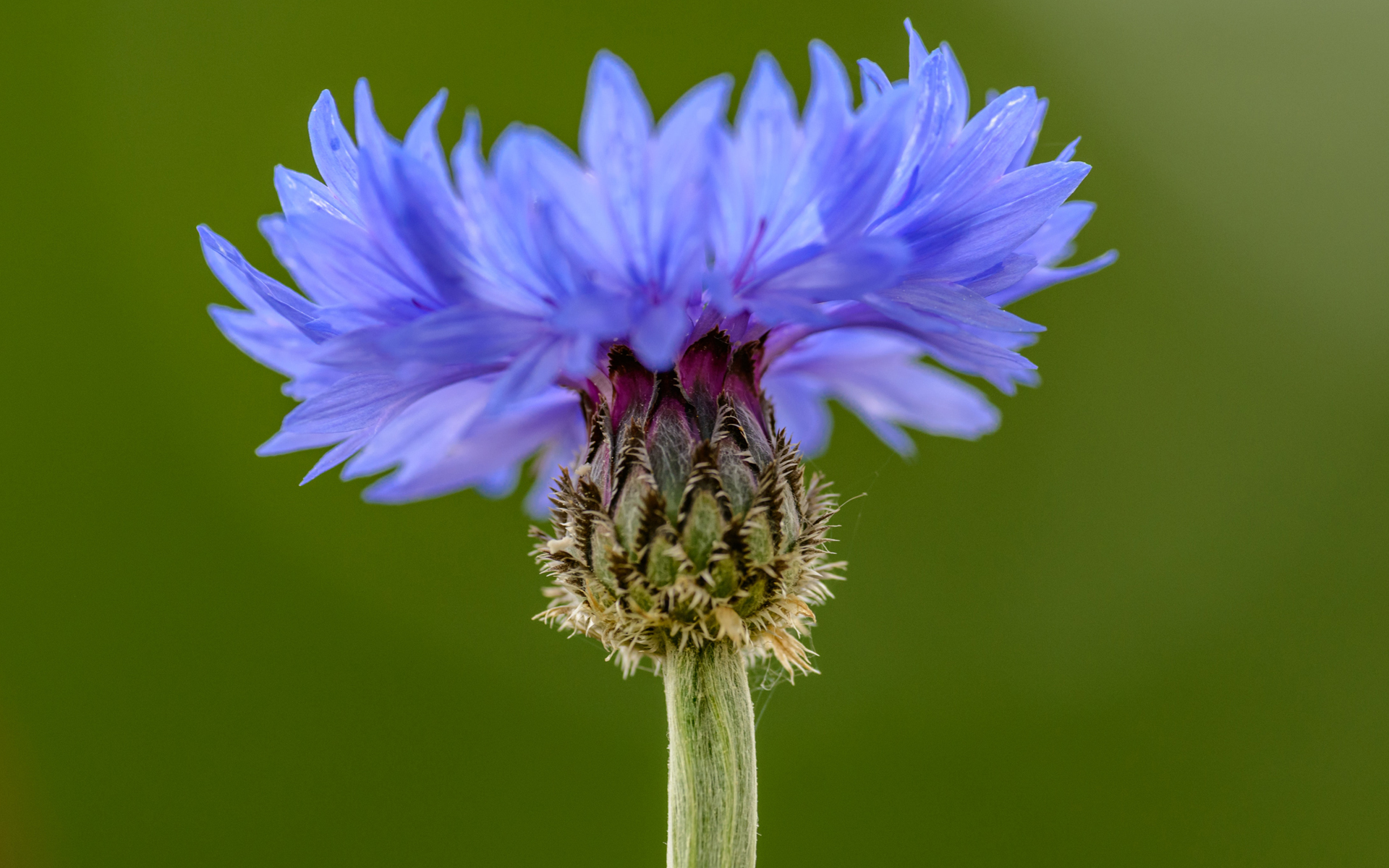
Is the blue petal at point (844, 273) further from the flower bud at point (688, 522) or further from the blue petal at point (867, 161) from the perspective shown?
the flower bud at point (688, 522)

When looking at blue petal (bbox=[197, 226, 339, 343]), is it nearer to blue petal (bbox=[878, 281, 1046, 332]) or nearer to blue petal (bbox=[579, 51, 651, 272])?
blue petal (bbox=[579, 51, 651, 272])

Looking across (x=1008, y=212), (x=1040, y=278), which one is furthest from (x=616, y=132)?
(x=1040, y=278)

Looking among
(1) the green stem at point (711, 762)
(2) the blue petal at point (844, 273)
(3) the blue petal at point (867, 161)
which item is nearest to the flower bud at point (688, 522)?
(1) the green stem at point (711, 762)

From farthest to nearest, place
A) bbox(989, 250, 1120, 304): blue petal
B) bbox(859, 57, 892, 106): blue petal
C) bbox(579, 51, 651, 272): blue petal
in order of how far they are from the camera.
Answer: bbox(989, 250, 1120, 304): blue petal
bbox(859, 57, 892, 106): blue petal
bbox(579, 51, 651, 272): blue petal

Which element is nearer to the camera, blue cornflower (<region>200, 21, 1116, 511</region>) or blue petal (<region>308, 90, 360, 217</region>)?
blue cornflower (<region>200, 21, 1116, 511</region>)

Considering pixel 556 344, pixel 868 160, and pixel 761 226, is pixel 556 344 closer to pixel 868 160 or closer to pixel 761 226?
pixel 761 226

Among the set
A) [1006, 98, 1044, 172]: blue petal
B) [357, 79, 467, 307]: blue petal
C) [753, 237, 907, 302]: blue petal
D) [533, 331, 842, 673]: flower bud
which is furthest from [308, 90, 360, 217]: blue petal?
[1006, 98, 1044, 172]: blue petal

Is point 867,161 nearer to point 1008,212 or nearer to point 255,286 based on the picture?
point 1008,212
